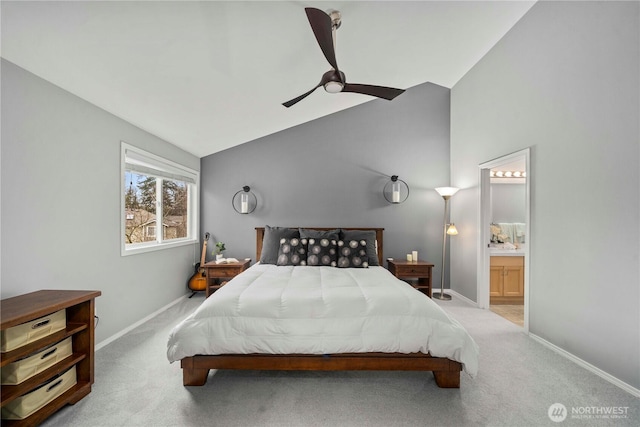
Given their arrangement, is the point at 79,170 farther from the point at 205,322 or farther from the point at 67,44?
the point at 205,322

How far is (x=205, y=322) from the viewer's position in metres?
2.00

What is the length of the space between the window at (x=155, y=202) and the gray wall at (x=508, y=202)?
4.95 metres

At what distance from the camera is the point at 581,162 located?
7.90 feet

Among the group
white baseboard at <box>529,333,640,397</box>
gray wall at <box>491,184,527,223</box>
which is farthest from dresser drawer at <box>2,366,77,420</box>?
gray wall at <box>491,184,527,223</box>

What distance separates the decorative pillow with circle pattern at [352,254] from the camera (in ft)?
11.4

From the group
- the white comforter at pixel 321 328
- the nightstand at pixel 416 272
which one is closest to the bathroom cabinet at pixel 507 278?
the nightstand at pixel 416 272

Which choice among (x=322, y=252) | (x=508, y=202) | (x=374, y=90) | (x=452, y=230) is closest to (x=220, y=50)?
(x=374, y=90)

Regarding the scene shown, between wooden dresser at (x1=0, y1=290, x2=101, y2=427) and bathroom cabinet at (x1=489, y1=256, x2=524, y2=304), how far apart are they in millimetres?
4613

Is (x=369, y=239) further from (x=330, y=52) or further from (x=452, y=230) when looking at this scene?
(x=330, y=52)

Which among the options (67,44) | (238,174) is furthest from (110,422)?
(238,174)

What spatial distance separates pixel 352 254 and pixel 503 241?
2.60 m

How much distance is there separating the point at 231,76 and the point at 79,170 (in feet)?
5.10

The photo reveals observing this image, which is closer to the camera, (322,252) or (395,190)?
(322,252)

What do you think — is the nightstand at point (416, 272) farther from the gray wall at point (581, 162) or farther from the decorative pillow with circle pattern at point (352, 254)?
the gray wall at point (581, 162)
